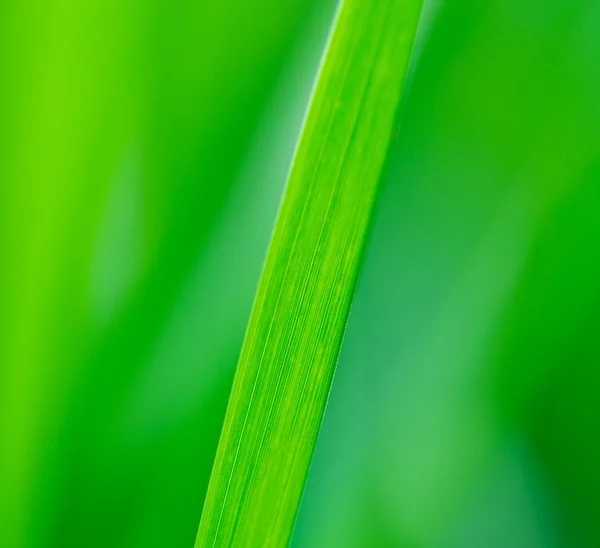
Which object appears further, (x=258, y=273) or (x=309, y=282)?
(x=258, y=273)

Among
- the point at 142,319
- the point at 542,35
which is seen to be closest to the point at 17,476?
the point at 142,319

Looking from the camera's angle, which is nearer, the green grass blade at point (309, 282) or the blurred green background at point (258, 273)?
the green grass blade at point (309, 282)

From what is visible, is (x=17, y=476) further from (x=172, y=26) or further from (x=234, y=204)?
(x=172, y=26)

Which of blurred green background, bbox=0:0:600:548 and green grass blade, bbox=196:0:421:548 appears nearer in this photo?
green grass blade, bbox=196:0:421:548
